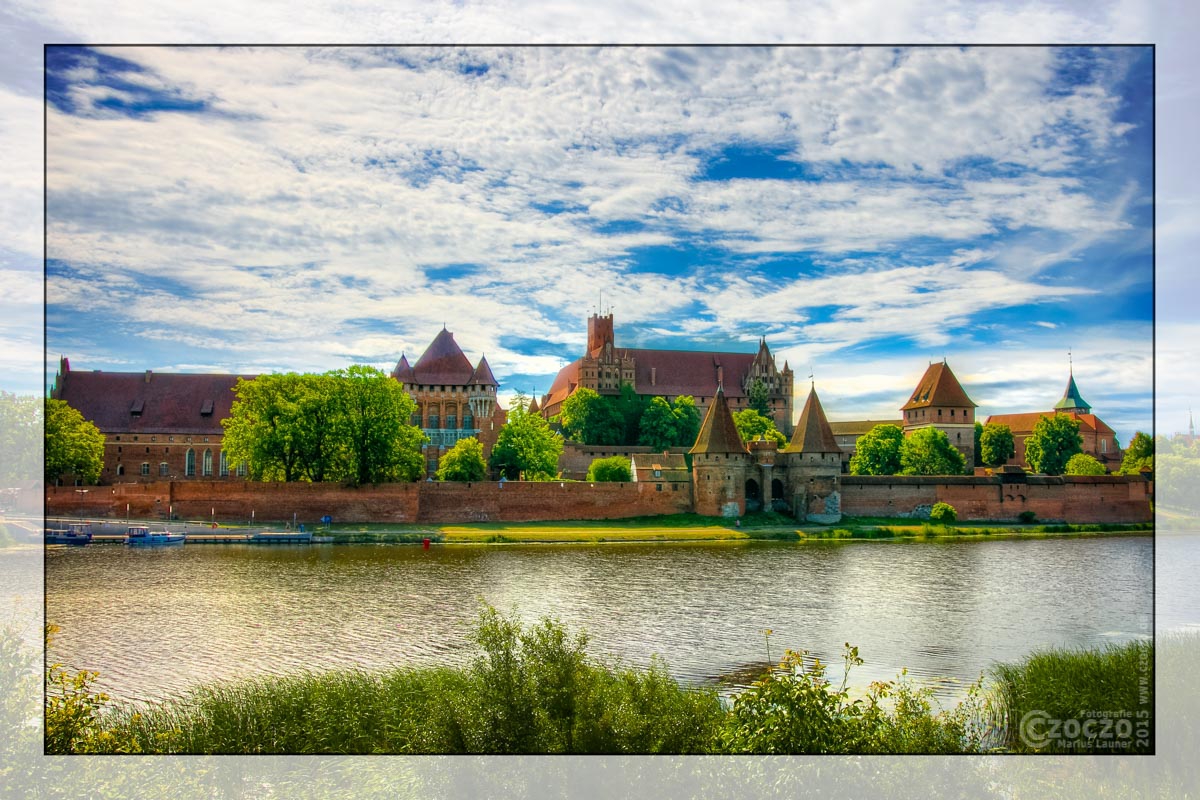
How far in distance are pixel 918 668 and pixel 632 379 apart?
139 ft

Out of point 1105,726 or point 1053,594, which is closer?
point 1105,726

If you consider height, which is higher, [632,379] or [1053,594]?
[632,379]

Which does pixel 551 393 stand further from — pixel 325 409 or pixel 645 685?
pixel 645 685

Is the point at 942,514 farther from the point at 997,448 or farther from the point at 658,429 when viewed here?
the point at 997,448

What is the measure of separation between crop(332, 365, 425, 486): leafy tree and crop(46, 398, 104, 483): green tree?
979cm

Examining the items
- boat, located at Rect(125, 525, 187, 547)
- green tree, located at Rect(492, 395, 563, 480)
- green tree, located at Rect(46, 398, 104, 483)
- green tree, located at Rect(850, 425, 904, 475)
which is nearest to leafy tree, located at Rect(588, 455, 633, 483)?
green tree, located at Rect(492, 395, 563, 480)

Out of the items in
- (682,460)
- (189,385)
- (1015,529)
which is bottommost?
(1015,529)

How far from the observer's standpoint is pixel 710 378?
188 feet

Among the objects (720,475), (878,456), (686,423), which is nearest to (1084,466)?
(878,456)

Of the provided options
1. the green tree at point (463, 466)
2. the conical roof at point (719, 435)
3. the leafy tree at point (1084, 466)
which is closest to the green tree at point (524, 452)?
the green tree at point (463, 466)

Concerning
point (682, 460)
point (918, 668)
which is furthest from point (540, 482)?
point (918, 668)

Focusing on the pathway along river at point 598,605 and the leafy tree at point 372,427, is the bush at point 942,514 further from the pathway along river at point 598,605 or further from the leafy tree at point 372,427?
the leafy tree at point 372,427

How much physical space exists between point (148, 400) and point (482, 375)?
49.3ft

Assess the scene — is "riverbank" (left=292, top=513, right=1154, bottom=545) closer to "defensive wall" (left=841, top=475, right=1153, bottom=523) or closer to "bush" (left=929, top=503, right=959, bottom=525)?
"bush" (left=929, top=503, right=959, bottom=525)
